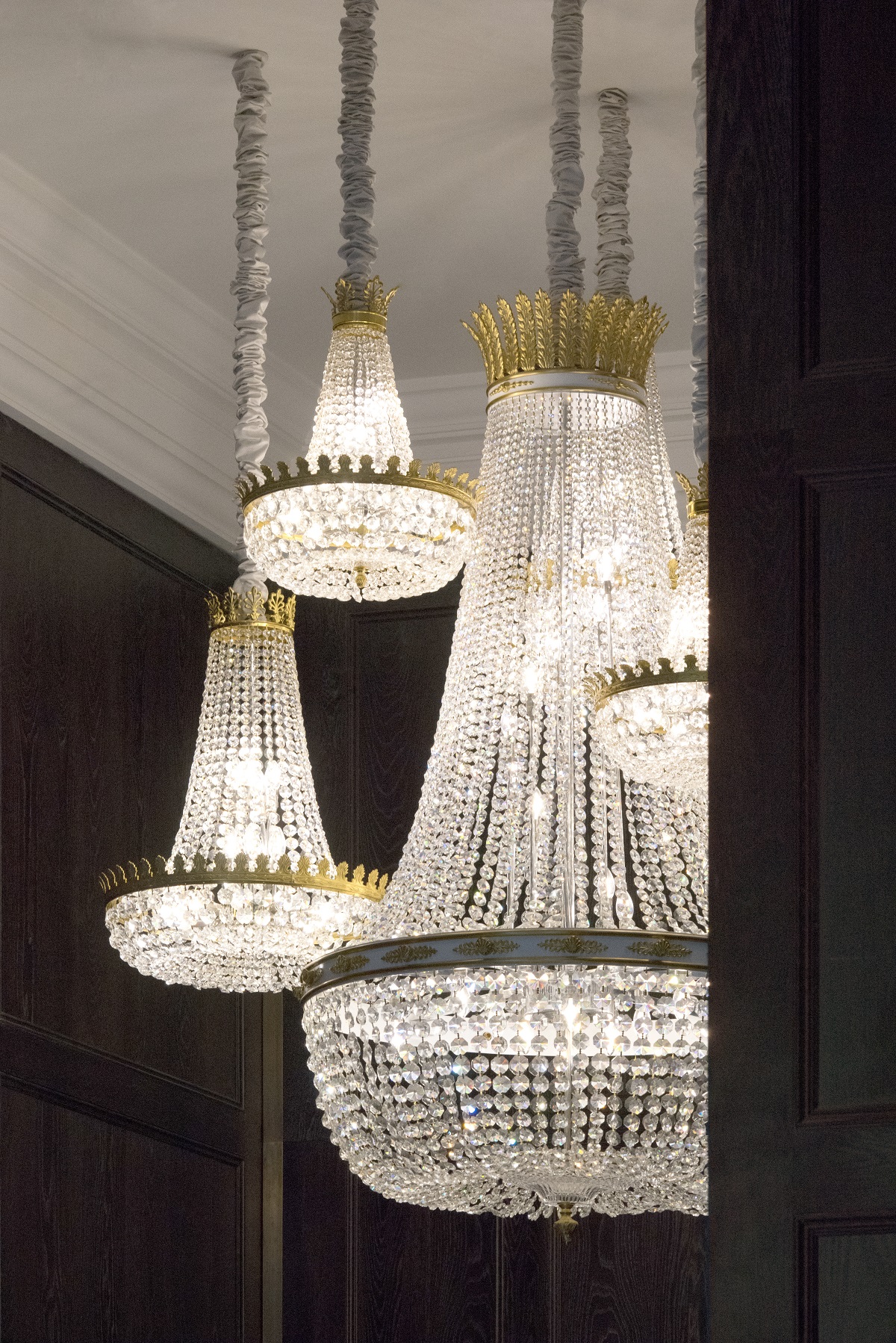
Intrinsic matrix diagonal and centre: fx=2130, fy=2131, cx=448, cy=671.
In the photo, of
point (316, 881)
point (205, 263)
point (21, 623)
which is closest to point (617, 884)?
point (316, 881)

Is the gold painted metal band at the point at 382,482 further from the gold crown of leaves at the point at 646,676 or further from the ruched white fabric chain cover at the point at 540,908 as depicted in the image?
the gold crown of leaves at the point at 646,676


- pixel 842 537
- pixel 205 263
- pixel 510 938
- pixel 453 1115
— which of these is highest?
pixel 205 263

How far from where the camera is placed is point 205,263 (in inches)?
201

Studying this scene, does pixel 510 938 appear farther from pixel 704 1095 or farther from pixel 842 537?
pixel 842 537

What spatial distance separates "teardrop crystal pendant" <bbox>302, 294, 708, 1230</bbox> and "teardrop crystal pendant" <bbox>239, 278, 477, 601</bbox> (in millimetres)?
269

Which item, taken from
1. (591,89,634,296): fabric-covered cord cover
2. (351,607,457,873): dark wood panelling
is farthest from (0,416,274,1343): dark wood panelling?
(591,89,634,296): fabric-covered cord cover

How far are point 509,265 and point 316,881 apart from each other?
1.92 m

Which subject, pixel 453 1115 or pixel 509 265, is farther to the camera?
pixel 509 265

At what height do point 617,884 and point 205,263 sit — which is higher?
point 205,263

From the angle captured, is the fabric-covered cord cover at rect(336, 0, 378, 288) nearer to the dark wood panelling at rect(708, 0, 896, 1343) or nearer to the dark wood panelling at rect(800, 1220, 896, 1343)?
the dark wood panelling at rect(708, 0, 896, 1343)

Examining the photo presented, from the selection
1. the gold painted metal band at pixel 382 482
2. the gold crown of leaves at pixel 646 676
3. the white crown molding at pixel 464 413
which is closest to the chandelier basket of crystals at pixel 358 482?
the gold painted metal band at pixel 382 482

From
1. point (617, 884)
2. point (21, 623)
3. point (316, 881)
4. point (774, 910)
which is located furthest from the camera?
point (21, 623)

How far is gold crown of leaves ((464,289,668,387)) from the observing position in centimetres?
330

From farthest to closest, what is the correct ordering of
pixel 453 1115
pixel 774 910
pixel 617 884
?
1. pixel 617 884
2. pixel 453 1115
3. pixel 774 910
